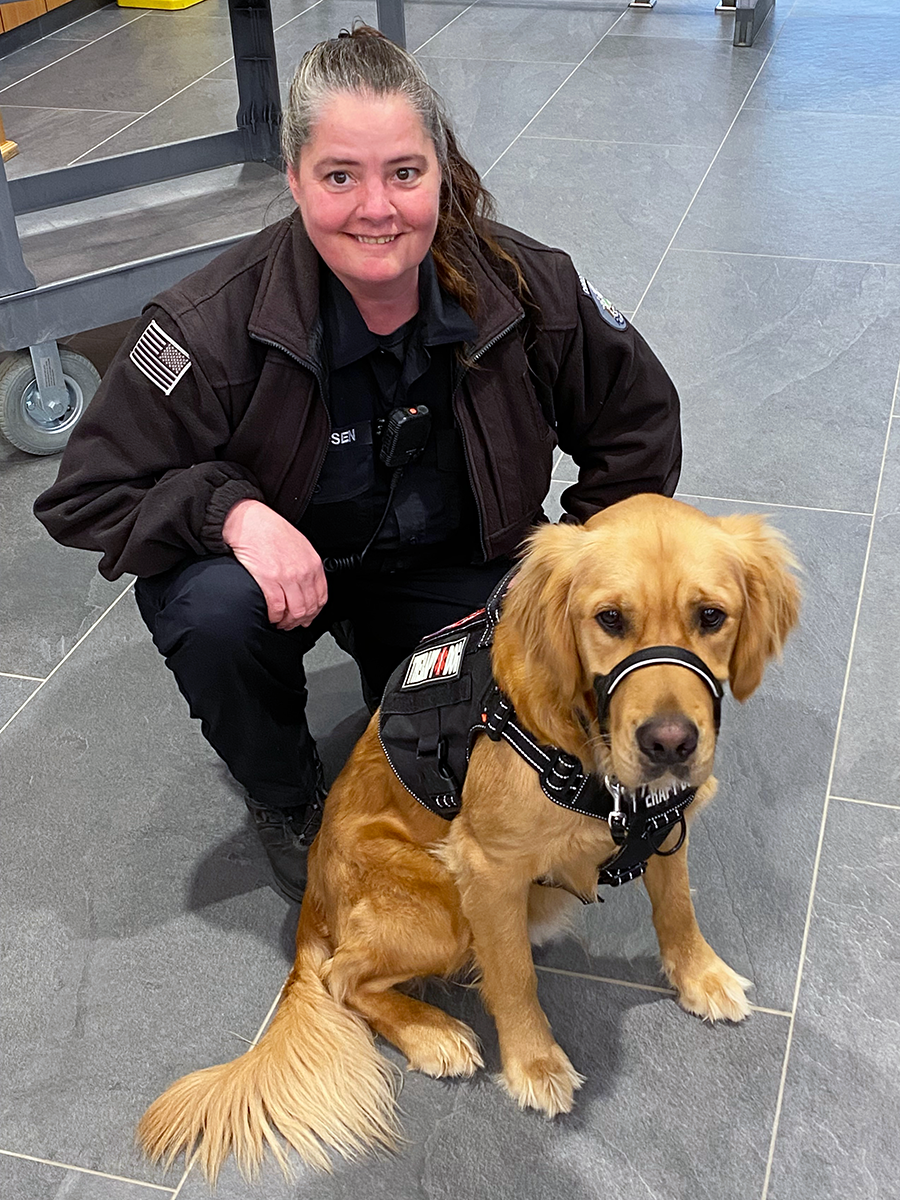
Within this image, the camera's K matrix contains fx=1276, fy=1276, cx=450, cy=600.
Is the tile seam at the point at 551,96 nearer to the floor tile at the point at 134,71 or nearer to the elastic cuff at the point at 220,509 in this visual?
the floor tile at the point at 134,71

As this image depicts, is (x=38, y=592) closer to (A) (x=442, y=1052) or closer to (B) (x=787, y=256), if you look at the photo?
A: (A) (x=442, y=1052)

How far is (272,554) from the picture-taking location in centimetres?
191

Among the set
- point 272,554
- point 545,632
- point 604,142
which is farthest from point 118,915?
point 604,142

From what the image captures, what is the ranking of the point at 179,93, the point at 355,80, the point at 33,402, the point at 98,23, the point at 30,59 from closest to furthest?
the point at 355,80
the point at 33,402
the point at 179,93
the point at 30,59
the point at 98,23

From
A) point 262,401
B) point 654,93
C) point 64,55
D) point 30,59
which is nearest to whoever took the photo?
point 262,401

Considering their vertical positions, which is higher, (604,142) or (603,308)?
(603,308)

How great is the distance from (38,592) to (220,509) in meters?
1.16

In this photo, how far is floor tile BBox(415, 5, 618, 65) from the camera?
5.82 m

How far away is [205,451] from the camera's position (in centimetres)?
198

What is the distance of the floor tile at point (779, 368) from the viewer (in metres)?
3.09

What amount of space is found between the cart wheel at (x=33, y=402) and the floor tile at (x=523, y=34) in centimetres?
321

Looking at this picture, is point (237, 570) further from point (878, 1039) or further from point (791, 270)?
point (791, 270)

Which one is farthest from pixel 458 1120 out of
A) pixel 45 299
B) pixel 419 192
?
pixel 45 299

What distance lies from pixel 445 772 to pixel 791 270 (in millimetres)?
2730
